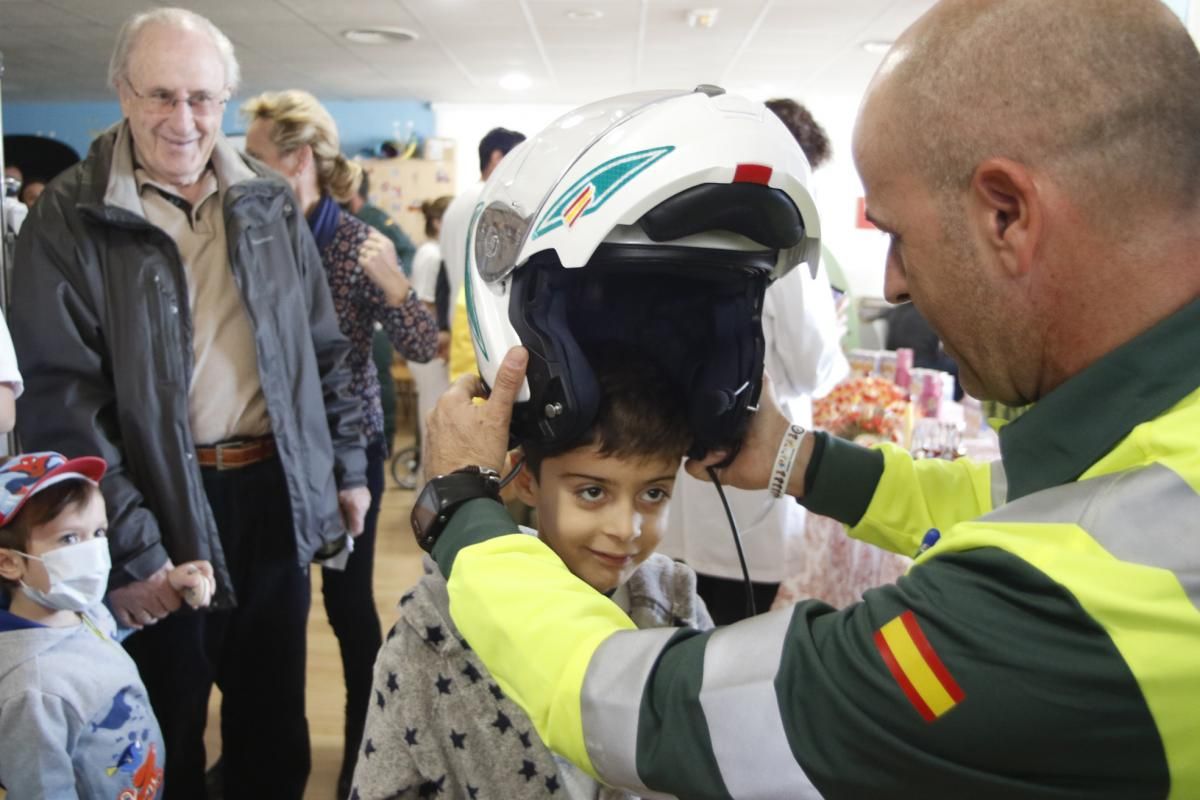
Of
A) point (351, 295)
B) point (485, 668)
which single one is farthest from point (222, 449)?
point (485, 668)

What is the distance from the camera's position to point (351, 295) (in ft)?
7.60

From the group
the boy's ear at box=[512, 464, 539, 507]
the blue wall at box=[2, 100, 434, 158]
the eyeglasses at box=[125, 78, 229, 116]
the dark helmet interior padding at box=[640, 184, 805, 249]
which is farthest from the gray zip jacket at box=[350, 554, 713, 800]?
the blue wall at box=[2, 100, 434, 158]

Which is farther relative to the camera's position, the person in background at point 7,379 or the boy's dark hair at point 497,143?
the boy's dark hair at point 497,143

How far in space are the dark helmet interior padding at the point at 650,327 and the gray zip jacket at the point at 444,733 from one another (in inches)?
10.6

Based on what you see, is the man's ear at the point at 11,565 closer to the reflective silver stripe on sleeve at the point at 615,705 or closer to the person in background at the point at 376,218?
the reflective silver stripe on sleeve at the point at 615,705

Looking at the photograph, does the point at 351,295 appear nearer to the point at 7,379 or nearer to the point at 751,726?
the point at 7,379

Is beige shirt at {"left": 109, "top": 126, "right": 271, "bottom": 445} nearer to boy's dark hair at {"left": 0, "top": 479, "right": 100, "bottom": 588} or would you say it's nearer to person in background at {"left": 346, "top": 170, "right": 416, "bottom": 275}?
boy's dark hair at {"left": 0, "top": 479, "right": 100, "bottom": 588}

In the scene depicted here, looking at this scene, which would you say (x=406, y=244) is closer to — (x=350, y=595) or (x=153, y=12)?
(x=350, y=595)

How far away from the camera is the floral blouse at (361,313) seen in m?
2.30

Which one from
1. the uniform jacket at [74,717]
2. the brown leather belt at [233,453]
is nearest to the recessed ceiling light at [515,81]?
the brown leather belt at [233,453]

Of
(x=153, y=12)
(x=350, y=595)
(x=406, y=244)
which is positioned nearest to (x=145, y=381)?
(x=153, y=12)

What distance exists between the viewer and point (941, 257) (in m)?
0.80

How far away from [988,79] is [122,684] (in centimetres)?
162

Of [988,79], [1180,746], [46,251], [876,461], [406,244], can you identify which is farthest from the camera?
Answer: [406,244]
